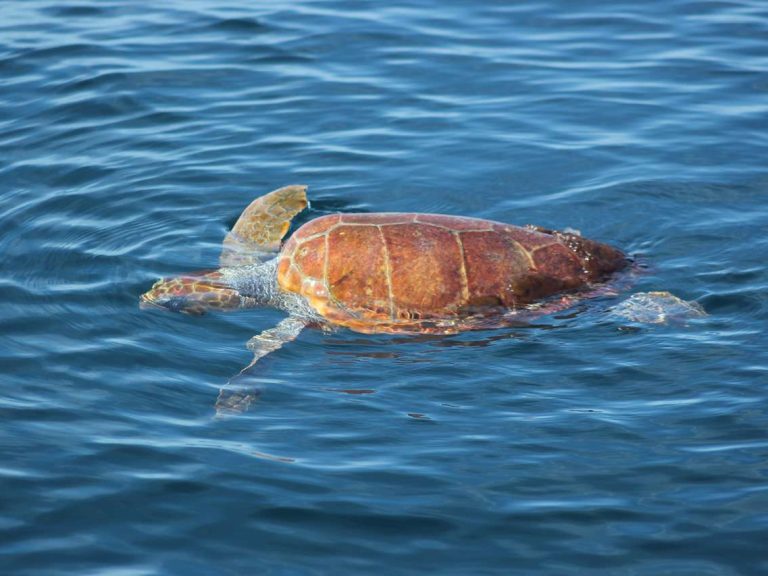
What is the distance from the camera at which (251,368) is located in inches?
257

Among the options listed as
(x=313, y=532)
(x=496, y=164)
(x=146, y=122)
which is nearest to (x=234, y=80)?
(x=146, y=122)

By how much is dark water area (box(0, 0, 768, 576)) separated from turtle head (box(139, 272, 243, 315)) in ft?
0.31

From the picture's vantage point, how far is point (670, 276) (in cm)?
774

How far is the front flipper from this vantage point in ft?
20.1

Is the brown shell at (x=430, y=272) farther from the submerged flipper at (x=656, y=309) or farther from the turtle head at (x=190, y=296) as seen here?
the turtle head at (x=190, y=296)

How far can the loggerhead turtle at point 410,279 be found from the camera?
7.12 m

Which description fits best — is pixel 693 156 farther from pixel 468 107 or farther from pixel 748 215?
pixel 468 107

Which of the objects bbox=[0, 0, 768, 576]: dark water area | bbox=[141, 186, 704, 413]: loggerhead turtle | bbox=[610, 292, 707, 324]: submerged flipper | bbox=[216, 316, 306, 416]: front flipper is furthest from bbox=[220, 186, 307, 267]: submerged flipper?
bbox=[610, 292, 707, 324]: submerged flipper

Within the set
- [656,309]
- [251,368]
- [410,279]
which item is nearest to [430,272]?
[410,279]

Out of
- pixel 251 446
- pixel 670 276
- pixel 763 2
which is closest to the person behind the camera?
pixel 251 446

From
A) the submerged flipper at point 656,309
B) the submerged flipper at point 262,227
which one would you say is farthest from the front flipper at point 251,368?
the submerged flipper at point 656,309

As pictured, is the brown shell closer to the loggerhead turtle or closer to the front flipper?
the loggerhead turtle

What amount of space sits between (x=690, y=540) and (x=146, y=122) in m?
7.93

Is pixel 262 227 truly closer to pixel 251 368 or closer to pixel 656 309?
pixel 251 368
